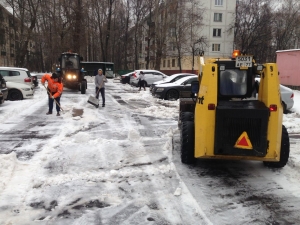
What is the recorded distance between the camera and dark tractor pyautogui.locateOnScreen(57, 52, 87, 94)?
67.1 feet

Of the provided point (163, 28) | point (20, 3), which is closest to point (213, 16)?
point (163, 28)

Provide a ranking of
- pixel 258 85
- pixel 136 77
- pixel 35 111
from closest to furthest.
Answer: pixel 258 85 < pixel 35 111 < pixel 136 77

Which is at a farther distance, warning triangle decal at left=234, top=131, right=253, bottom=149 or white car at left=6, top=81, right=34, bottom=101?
white car at left=6, top=81, right=34, bottom=101

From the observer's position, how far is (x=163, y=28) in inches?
1623

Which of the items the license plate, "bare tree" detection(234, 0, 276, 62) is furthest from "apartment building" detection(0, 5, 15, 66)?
the license plate

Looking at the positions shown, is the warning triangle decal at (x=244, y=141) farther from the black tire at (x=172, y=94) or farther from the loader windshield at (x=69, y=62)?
the loader windshield at (x=69, y=62)

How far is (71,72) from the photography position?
67.4 feet

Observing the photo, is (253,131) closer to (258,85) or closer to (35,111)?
(258,85)

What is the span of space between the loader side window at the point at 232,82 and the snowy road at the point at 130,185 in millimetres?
1397

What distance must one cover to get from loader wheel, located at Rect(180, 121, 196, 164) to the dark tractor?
1564 centimetres

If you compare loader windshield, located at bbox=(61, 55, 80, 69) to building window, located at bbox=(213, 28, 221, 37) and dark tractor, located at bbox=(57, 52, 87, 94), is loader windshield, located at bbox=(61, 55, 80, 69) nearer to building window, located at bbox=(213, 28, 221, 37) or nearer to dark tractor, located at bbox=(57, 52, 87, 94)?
dark tractor, located at bbox=(57, 52, 87, 94)

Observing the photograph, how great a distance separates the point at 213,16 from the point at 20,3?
31257 mm

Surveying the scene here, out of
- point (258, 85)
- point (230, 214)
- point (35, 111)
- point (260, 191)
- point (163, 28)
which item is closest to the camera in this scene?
point (230, 214)

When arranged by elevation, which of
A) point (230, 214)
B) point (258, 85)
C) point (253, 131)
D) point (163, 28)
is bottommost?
point (230, 214)
